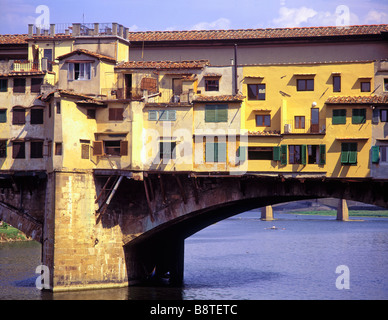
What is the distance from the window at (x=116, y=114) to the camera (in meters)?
58.6

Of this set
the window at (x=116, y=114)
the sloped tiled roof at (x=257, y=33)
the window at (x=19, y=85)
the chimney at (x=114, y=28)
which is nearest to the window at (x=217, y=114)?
the window at (x=116, y=114)

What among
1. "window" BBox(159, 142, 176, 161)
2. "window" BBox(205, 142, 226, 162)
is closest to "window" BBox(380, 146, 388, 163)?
"window" BBox(205, 142, 226, 162)

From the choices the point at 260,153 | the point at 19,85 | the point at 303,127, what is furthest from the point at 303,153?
the point at 19,85

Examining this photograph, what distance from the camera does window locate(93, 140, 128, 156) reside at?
58031 mm

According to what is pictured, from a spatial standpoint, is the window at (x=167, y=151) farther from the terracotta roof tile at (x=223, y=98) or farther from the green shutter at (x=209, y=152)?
the terracotta roof tile at (x=223, y=98)

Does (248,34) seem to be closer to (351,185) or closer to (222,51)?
(222,51)

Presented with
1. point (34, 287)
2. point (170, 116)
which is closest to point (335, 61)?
point (170, 116)

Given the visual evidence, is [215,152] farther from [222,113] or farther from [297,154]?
[297,154]

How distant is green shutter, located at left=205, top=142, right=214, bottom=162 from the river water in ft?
33.0

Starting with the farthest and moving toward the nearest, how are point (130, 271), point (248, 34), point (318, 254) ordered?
point (318, 254) < point (248, 34) < point (130, 271)

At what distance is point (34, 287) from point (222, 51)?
2425cm

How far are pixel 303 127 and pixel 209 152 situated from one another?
24.0 feet

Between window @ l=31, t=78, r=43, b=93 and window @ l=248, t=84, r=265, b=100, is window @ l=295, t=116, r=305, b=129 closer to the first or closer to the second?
window @ l=248, t=84, r=265, b=100

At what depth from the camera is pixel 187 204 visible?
193 ft
